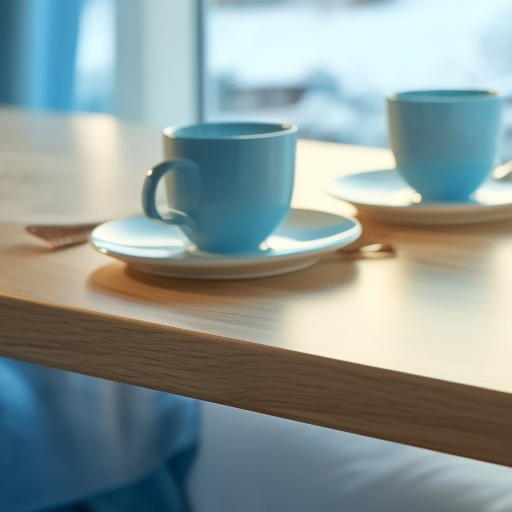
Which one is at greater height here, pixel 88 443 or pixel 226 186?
pixel 226 186

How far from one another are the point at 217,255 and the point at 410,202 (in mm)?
221

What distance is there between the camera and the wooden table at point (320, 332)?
1.45 feet

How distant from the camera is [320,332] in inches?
19.9

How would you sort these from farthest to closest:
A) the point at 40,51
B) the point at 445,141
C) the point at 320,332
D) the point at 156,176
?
the point at 40,51 < the point at 445,141 < the point at 156,176 < the point at 320,332

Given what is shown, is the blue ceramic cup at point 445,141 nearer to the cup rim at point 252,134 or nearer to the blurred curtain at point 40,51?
the cup rim at point 252,134

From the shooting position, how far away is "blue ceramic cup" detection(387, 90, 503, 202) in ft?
2.41

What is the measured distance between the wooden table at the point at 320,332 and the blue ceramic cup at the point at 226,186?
0.14 feet

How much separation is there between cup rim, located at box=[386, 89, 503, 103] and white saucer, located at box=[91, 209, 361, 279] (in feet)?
0.44

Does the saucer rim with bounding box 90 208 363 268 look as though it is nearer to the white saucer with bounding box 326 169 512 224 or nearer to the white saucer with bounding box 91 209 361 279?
the white saucer with bounding box 91 209 361 279

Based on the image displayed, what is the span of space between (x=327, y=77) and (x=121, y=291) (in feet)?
8.26

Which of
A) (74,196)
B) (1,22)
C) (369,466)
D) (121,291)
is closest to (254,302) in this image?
(121,291)

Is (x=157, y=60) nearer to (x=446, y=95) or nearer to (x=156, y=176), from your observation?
(x=446, y=95)

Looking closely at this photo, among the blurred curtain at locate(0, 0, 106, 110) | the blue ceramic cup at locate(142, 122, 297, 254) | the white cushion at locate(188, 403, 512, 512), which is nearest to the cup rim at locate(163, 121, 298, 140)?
the blue ceramic cup at locate(142, 122, 297, 254)

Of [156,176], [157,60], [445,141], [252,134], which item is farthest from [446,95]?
[157,60]
